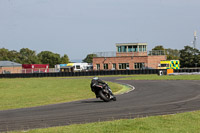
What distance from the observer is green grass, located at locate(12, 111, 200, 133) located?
8.34 m

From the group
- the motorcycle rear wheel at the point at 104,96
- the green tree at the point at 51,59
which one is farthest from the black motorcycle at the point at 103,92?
the green tree at the point at 51,59

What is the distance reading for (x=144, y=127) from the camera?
8.67 meters

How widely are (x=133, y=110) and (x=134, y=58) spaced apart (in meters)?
66.5

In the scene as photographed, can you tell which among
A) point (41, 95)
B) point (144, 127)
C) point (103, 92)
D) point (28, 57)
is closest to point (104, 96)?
point (103, 92)

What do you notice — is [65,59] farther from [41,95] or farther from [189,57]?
[41,95]

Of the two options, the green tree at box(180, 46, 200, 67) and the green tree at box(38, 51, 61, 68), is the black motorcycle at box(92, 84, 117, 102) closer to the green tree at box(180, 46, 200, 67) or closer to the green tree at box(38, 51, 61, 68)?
the green tree at box(180, 46, 200, 67)

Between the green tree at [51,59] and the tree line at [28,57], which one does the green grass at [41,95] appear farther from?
the green tree at [51,59]

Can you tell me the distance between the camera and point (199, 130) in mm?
8148

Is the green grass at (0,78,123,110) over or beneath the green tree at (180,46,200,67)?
beneath

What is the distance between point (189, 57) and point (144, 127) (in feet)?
284

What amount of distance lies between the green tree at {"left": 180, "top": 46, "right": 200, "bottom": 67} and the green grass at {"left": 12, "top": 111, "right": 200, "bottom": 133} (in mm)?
81886

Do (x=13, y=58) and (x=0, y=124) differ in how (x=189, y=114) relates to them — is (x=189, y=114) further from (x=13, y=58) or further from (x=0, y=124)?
(x=13, y=58)

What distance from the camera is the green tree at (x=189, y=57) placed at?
9015 cm

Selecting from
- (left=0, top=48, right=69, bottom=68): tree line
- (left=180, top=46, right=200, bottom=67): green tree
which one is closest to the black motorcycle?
(left=180, top=46, right=200, bottom=67): green tree
